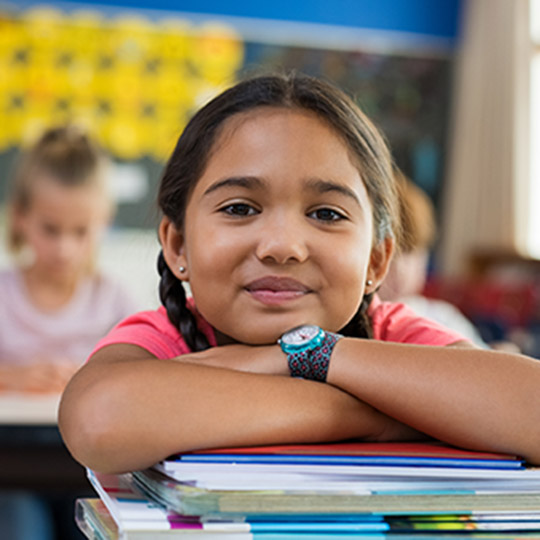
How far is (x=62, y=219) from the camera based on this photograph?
2.35 metres

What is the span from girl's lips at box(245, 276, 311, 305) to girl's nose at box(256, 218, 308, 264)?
2 centimetres

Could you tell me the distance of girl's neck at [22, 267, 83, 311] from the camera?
2.55m

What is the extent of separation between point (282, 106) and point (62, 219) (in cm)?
165

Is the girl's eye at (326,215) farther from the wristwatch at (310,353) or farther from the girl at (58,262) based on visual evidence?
the girl at (58,262)

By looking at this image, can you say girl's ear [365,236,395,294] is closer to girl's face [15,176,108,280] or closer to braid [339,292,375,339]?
braid [339,292,375,339]

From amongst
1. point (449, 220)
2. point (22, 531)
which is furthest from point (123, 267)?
point (22, 531)

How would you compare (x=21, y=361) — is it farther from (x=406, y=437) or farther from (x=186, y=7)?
(x=186, y=7)

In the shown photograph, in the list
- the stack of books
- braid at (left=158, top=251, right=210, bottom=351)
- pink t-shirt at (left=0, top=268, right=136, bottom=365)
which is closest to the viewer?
the stack of books

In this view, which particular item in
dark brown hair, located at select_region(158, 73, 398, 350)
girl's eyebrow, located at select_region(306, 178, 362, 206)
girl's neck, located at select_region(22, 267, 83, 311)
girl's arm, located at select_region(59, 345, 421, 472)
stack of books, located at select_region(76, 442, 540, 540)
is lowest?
stack of books, located at select_region(76, 442, 540, 540)

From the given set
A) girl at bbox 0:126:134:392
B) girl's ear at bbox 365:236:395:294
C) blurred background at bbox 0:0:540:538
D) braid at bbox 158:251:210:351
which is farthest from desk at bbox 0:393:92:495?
blurred background at bbox 0:0:540:538

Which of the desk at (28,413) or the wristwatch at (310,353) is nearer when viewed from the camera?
the wristwatch at (310,353)

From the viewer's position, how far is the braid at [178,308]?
88 cm

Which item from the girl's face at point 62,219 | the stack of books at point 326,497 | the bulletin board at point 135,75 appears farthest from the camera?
the bulletin board at point 135,75

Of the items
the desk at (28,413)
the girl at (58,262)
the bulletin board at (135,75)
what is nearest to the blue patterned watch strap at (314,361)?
the desk at (28,413)
